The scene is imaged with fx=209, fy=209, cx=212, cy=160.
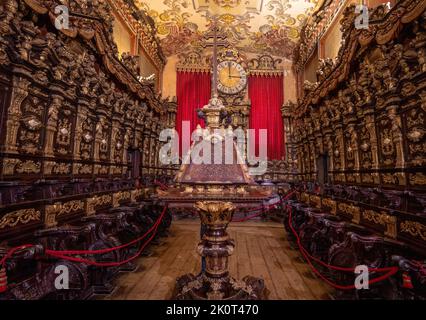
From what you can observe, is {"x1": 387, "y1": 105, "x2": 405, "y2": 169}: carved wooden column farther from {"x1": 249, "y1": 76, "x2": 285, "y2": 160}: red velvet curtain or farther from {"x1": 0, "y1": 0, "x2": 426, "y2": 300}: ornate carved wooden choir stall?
Answer: {"x1": 249, "y1": 76, "x2": 285, "y2": 160}: red velvet curtain

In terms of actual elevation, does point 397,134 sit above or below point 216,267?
above

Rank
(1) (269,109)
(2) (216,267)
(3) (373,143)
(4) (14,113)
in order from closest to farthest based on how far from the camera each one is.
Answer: (2) (216,267) → (4) (14,113) → (3) (373,143) → (1) (269,109)

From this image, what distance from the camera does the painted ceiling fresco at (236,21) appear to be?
7242mm

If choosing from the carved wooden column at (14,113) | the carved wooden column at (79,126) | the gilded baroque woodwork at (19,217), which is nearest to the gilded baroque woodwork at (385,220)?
the gilded baroque woodwork at (19,217)

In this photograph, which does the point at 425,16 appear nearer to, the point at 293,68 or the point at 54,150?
the point at 54,150

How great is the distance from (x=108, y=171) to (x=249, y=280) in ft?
13.9

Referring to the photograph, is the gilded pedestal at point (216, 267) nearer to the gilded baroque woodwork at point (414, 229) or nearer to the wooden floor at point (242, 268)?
the wooden floor at point (242, 268)

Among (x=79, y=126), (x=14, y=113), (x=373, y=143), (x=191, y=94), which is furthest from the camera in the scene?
(x=191, y=94)

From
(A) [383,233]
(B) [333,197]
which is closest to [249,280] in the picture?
(A) [383,233]

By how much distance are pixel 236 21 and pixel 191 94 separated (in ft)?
11.3

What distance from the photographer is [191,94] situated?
9.79 metres

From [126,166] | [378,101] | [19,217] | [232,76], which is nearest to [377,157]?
[378,101]

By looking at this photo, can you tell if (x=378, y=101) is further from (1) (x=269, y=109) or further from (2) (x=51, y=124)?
(1) (x=269, y=109)

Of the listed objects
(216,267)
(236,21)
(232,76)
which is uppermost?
(236,21)
